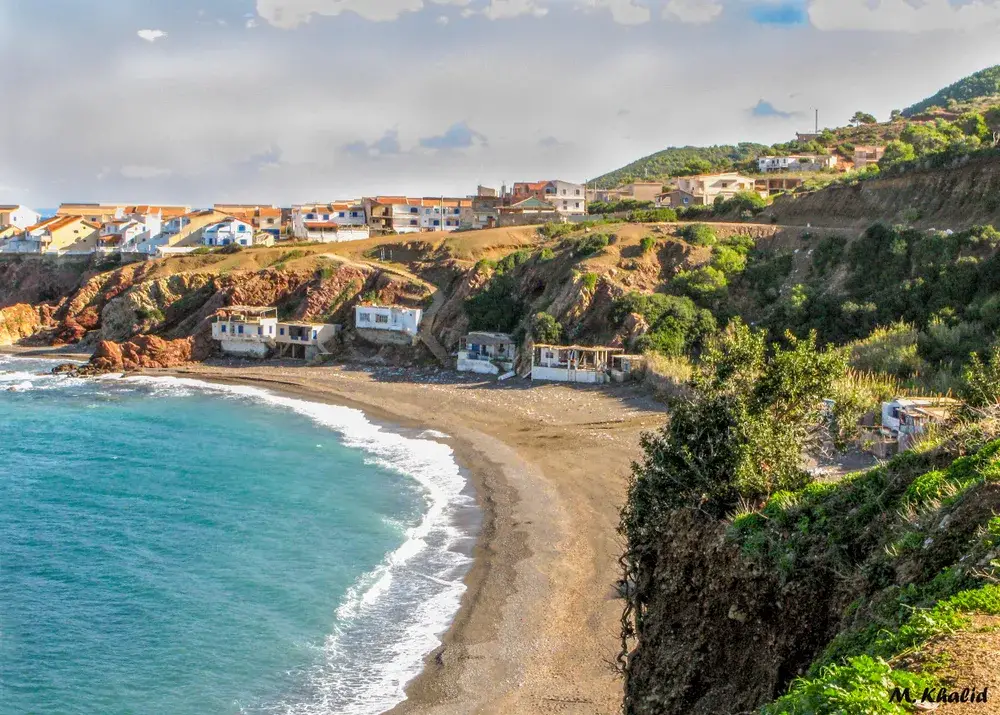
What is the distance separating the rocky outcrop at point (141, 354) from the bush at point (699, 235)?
3800 cm

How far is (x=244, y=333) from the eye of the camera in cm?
6384

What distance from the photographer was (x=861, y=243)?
4891 centimetres

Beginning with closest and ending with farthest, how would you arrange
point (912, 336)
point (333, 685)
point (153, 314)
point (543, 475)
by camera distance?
point (333, 685) < point (543, 475) < point (912, 336) < point (153, 314)

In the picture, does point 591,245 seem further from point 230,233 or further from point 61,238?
point 61,238

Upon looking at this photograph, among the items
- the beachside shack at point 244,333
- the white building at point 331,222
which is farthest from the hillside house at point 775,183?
the beachside shack at point 244,333

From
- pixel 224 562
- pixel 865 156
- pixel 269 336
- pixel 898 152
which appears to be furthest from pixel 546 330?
pixel 865 156

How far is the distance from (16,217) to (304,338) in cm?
8008

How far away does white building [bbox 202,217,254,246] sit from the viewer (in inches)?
3607

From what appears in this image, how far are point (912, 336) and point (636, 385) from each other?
45.7ft

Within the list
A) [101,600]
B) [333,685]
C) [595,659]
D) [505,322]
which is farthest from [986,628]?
[505,322]

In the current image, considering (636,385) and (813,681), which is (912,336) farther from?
(813,681)

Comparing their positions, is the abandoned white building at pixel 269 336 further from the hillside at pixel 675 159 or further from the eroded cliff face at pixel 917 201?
the hillside at pixel 675 159

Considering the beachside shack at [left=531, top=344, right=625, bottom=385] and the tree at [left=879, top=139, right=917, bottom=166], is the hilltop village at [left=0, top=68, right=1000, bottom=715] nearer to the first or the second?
the beachside shack at [left=531, top=344, right=625, bottom=385]
